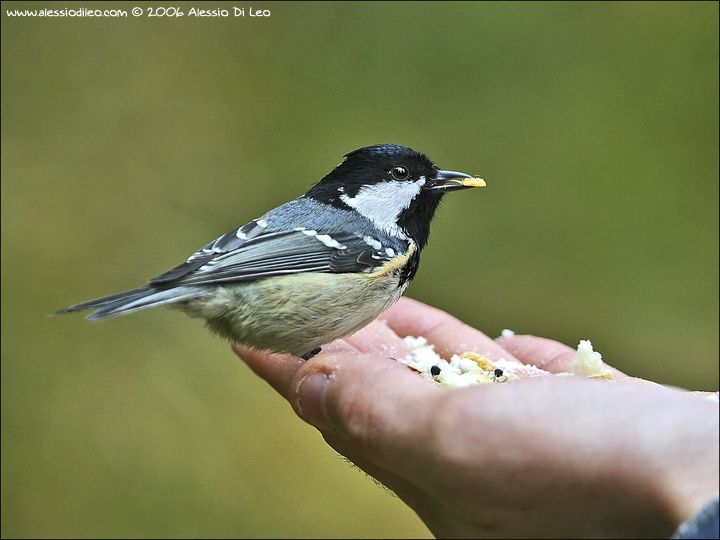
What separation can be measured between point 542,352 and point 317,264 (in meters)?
0.68

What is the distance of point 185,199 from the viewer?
2795mm

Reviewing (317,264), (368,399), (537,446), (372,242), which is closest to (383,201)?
(372,242)

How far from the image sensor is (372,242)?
143 cm

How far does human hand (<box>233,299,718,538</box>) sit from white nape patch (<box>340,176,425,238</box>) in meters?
0.55

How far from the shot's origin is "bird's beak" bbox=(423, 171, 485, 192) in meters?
1.55

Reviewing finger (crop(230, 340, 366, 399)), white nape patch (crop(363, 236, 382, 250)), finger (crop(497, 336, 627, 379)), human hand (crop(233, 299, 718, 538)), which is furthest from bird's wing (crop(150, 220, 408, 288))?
finger (crop(497, 336, 627, 379))

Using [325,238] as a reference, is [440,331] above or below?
below

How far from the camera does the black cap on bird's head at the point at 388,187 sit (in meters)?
1.53

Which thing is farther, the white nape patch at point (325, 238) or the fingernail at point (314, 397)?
the white nape patch at point (325, 238)

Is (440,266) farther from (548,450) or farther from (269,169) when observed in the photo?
(548,450)

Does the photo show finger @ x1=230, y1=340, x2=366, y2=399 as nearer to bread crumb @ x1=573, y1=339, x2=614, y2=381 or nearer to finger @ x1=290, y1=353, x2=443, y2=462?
finger @ x1=290, y1=353, x2=443, y2=462

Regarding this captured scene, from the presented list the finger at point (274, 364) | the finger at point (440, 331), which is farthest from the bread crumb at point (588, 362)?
the finger at point (274, 364)

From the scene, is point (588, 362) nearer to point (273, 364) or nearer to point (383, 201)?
point (383, 201)

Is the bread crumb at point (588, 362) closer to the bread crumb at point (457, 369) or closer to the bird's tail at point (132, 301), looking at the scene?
the bread crumb at point (457, 369)
